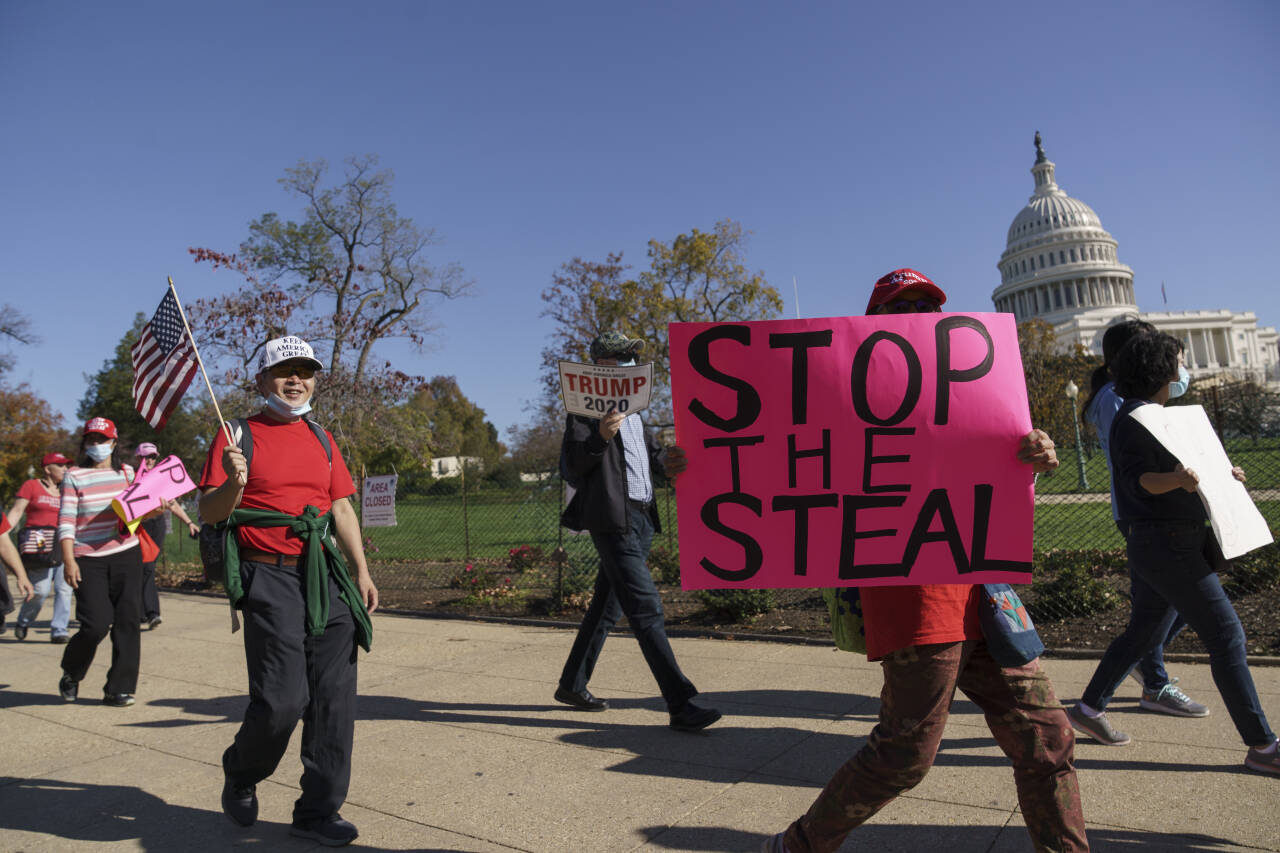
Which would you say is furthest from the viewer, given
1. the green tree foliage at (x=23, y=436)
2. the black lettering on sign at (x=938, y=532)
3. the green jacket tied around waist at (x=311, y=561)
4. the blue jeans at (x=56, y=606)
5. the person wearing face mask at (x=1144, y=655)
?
the green tree foliage at (x=23, y=436)

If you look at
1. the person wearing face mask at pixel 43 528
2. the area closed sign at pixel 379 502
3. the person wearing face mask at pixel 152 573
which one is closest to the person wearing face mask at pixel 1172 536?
the person wearing face mask at pixel 152 573

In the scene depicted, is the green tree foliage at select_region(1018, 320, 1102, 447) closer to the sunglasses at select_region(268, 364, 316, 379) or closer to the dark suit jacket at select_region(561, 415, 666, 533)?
the dark suit jacket at select_region(561, 415, 666, 533)

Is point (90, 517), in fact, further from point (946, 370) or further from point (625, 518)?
point (946, 370)

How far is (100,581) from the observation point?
19.2 feet

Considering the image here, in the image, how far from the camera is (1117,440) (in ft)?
12.6

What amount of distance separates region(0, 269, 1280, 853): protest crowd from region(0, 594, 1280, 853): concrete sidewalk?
0.21 meters

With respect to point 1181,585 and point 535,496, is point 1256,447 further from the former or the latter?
point 535,496

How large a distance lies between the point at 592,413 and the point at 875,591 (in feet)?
5.52

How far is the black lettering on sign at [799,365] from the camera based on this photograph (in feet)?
9.68

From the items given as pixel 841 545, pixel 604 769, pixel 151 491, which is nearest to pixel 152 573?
pixel 151 491

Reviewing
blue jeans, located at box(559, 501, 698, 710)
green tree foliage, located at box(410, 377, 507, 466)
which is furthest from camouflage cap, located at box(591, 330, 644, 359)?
green tree foliage, located at box(410, 377, 507, 466)

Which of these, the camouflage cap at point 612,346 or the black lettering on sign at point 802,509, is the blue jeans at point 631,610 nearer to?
the camouflage cap at point 612,346

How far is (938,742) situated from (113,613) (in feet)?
17.5

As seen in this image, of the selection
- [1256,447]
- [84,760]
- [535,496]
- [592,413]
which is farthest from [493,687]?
[1256,447]
